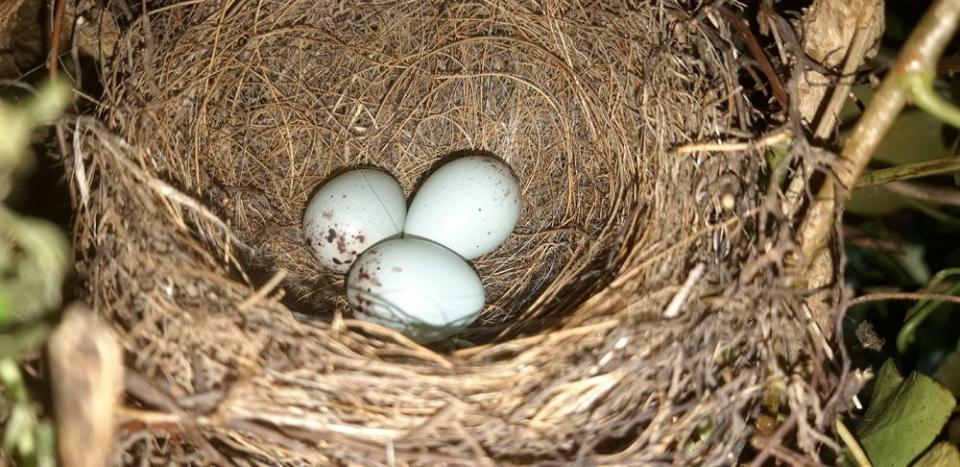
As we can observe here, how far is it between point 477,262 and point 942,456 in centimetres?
73

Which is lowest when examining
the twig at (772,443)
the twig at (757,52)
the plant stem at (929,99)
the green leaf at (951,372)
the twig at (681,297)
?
the twig at (772,443)

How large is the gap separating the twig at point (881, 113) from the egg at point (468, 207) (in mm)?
491

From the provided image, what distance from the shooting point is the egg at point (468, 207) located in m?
1.27

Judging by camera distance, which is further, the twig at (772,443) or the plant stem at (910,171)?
the plant stem at (910,171)

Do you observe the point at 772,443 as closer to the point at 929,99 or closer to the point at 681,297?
the point at 681,297

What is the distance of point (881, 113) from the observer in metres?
0.85

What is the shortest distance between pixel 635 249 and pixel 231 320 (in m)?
0.50

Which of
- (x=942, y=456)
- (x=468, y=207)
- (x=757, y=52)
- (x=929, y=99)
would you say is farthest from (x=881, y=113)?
(x=468, y=207)

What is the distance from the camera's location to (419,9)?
52.1 inches

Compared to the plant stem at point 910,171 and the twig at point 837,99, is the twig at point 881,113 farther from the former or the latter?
the plant stem at point 910,171

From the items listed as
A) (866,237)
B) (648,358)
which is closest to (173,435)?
(648,358)

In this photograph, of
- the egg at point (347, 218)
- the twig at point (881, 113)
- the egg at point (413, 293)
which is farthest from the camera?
the egg at point (347, 218)

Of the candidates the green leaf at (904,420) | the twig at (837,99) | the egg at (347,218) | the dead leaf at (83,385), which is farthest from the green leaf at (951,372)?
the dead leaf at (83,385)

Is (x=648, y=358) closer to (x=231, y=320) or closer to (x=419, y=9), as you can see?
(x=231, y=320)
